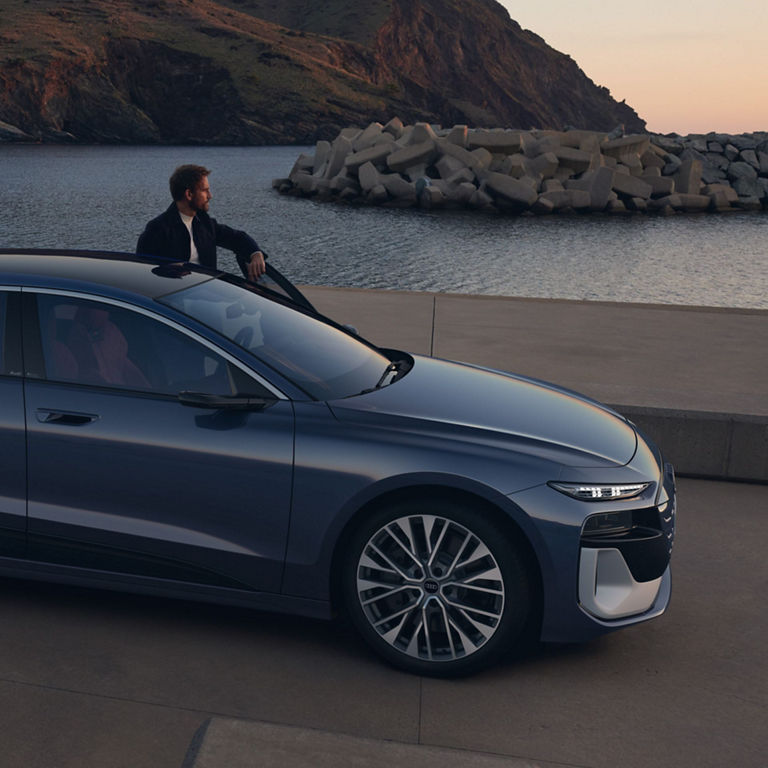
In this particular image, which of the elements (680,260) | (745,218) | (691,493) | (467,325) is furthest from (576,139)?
(691,493)

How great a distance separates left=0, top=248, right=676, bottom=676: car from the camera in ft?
13.2

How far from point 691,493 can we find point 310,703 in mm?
3612

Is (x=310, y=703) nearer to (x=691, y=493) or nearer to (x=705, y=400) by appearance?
(x=691, y=493)

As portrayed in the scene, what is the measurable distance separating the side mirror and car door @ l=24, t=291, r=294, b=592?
4 centimetres

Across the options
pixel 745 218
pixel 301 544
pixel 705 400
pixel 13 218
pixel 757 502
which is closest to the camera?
pixel 301 544

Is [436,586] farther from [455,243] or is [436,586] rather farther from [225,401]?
[455,243]

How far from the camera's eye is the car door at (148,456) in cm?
Answer: 414

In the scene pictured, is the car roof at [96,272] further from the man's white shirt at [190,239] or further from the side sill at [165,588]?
the man's white shirt at [190,239]

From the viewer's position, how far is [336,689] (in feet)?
13.2

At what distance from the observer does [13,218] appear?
145 feet

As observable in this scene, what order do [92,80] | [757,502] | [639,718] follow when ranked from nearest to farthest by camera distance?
1. [639,718]
2. [757,502]
3. [92,80]

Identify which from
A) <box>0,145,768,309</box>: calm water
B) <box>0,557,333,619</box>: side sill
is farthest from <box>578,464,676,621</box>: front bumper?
<box>0,145,768,309</box>: calm water

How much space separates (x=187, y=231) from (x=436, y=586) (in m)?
3.43

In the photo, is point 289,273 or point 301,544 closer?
point 301,544
